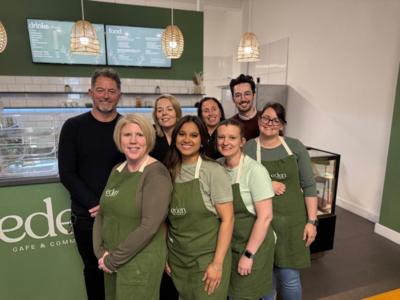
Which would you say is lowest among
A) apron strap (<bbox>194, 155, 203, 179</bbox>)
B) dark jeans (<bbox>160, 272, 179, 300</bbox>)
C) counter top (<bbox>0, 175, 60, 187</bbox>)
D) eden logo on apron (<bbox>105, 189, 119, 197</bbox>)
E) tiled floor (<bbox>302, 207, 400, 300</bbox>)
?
tiled floor (<bbox>302, 207, 400, 300</bbox>)

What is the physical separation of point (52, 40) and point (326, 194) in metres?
4.76

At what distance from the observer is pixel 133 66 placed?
531 centimetres

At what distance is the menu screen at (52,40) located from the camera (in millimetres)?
4676

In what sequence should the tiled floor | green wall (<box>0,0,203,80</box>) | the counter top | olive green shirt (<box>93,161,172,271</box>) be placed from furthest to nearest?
green wall (<box>0,0,203,80</box>) < the tiled floor < the counter top < olive green shirt (<box>93,161,172,271</box>)

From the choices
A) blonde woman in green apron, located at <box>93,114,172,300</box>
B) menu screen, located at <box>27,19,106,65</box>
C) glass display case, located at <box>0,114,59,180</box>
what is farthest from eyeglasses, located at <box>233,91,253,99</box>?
menu screen, located at <box>27,19,106,65</box>

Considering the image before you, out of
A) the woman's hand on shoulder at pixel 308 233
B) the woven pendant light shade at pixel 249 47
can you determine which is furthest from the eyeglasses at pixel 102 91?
the woven pendant light shade at pixel 249 47

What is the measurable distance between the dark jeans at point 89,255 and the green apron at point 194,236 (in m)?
0.61

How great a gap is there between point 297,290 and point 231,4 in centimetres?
639

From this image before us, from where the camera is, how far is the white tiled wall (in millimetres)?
4805

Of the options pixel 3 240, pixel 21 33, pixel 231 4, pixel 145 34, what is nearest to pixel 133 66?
pixel 145 34

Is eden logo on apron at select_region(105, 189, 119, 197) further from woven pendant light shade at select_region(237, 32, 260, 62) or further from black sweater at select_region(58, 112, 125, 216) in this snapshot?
woven pendant light shade at select_region(237, 32, 260, 62)

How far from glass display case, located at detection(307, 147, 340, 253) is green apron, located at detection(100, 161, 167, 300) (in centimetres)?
179

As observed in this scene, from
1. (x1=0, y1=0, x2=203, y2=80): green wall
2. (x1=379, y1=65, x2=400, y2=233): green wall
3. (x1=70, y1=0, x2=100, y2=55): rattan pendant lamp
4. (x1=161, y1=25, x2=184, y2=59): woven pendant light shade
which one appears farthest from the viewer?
(x1=0, y1=0, x2=203, y2=80): green wall

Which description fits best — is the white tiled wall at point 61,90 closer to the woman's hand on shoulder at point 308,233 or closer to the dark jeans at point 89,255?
the dark jeans at point 89,255
